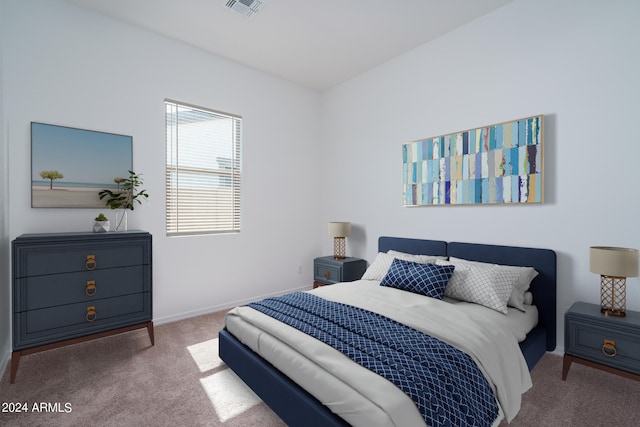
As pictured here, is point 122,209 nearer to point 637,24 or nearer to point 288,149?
point 288,149

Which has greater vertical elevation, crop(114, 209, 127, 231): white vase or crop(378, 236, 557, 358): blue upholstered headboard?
crop(114, 209, 127, 231): white vase

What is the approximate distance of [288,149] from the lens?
450cm

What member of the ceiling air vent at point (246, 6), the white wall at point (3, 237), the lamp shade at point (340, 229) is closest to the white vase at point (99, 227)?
the white wall at point (3, 237)

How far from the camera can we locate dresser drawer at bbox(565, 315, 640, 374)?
6.60 ft

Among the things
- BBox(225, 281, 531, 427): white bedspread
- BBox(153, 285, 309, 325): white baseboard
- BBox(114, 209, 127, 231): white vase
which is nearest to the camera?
BBox(225, 281, 531, 427): white bedspread

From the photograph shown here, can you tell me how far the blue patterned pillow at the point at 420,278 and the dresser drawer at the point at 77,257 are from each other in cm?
225

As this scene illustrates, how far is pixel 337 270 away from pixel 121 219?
8.00 ft

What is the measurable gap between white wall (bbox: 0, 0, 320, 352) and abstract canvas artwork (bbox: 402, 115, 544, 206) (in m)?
1.75

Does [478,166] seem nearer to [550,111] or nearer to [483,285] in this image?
[550,111]

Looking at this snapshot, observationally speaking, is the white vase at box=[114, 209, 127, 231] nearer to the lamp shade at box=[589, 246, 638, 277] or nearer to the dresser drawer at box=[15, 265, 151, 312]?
the dresser drawer at box=[15, 265, 151, 312]

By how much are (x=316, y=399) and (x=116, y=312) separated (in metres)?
2.01

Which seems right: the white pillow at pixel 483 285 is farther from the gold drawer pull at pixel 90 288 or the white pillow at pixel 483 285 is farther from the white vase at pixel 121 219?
the white vase at pixel 121 219

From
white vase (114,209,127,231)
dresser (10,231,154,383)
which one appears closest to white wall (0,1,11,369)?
dresser (10,231,154,383)

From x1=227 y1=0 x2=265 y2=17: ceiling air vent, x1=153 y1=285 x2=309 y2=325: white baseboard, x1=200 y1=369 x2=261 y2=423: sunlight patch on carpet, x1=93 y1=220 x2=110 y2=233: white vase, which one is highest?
x1=227 y1=0 x2=265 y2=17: ceiling air vent
